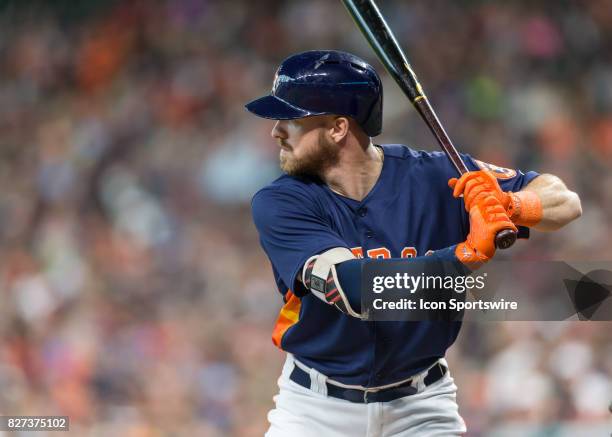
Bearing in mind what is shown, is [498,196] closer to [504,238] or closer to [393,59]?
[504,238]

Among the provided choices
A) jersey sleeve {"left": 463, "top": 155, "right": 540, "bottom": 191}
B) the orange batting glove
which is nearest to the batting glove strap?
the orange batting glove

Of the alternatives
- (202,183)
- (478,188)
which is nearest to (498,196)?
(478,188)

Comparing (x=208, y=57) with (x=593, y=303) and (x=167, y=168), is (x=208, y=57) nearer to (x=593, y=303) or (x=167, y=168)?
(x=167, y=168)

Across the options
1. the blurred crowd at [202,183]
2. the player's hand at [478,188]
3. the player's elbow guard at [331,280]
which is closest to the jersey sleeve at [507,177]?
the player's hand at [478,188]

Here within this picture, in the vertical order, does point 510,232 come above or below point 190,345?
above

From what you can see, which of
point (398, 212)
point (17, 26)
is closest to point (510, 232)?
point (398, 212)

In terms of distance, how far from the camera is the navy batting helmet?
8.64ft

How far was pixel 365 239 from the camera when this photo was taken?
8.71 ft

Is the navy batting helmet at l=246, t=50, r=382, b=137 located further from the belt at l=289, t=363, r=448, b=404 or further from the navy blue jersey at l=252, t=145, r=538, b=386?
the belt at l=289, t=363, r=448, b=404

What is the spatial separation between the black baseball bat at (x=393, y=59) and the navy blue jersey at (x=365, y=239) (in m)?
0.17

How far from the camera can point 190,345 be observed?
17.6ft

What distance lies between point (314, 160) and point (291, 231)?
0.29 m

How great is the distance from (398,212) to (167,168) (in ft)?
11.7

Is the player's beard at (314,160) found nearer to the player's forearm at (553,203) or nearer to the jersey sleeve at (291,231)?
the jersey sleeve at (291,231)
